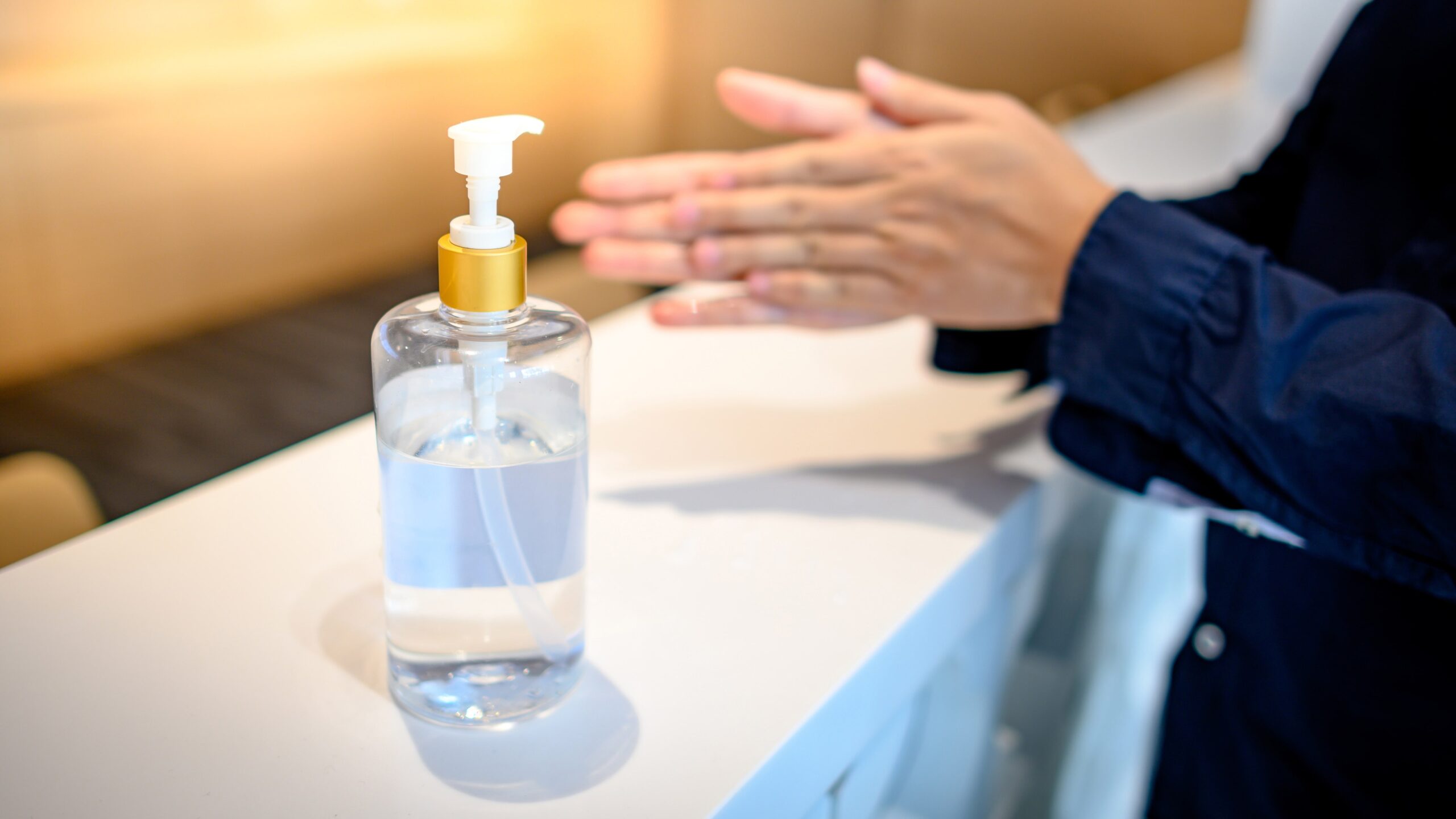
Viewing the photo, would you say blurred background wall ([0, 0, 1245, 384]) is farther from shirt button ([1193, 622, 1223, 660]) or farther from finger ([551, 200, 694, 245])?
shirt button ([1193, 622, 1223, 660])

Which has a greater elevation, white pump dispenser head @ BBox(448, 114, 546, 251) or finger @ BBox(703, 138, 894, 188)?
white pump dispenser head @ BBox(448, 114, 546, 251)

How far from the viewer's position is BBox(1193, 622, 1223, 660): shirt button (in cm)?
58

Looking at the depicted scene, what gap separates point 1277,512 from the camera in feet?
1.39

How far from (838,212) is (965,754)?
323 mm

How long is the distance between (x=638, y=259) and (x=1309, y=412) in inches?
11.7

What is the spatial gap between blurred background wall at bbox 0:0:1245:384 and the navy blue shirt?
520 millimetres

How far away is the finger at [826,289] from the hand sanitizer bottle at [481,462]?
0.19 meters

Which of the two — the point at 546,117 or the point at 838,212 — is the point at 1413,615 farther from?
the point at 546,117

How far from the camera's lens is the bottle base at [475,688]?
0.34m

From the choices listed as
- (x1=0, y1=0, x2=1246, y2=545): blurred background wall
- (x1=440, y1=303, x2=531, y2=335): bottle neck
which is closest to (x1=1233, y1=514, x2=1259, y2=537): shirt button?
(x1=440, y1=303, x2=531, y2=335): bottle neck

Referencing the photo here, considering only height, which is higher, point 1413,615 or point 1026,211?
point 1026,211

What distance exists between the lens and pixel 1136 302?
0.44 metres

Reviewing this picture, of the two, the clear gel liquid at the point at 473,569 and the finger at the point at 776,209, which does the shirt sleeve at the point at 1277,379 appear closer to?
the finger at the point at 776,209

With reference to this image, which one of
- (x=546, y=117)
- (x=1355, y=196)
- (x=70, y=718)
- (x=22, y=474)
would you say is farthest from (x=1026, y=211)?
(x=546, y=117)
